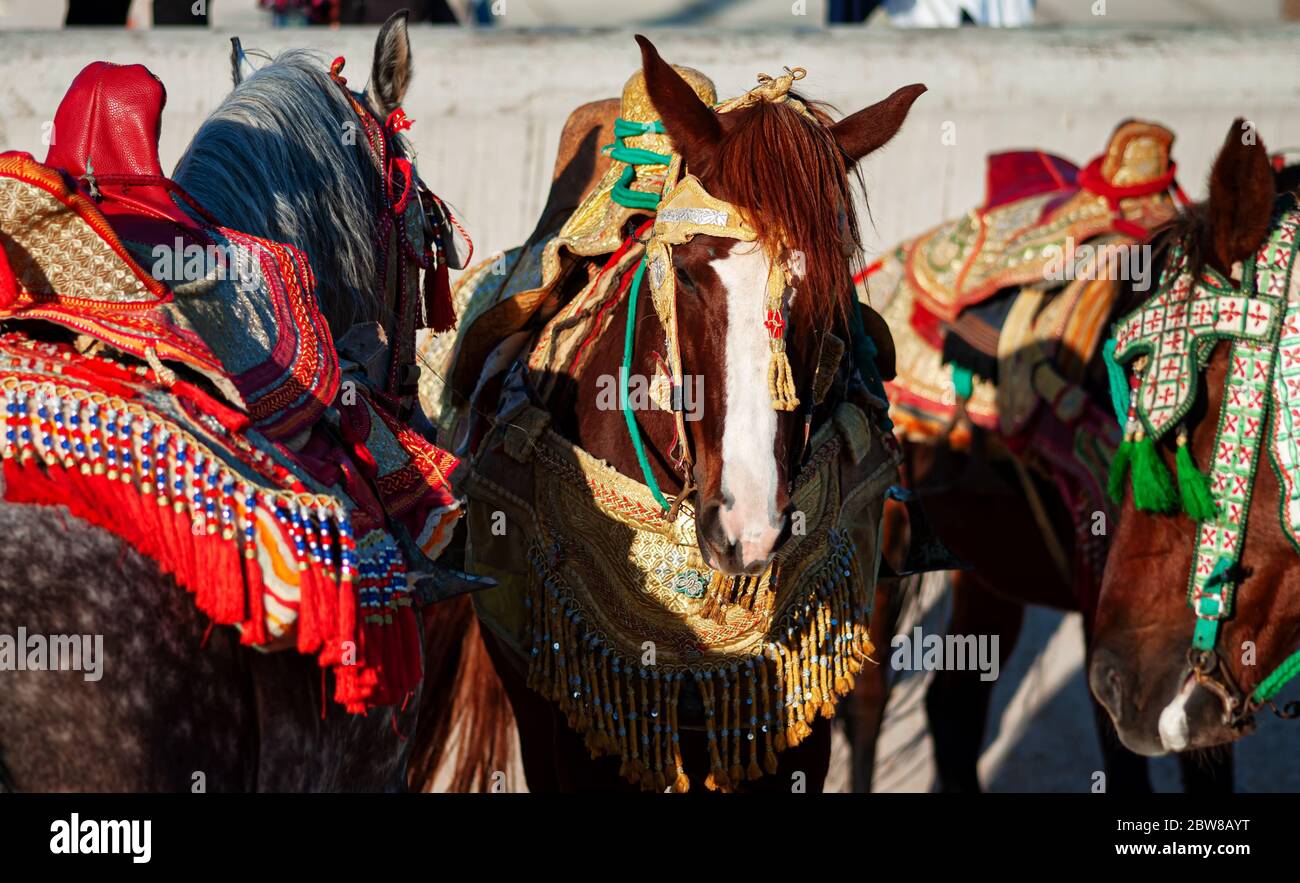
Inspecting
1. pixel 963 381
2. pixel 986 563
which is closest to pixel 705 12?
pixel 963 381

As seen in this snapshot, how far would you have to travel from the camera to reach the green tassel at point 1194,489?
2779mm

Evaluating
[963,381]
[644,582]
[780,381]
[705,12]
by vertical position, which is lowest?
[644,582]

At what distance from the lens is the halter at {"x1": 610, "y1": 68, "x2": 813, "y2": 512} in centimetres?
234

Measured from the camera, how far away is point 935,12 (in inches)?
283

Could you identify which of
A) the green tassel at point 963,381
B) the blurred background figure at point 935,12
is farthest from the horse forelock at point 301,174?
the blurred background figure at point 935,12

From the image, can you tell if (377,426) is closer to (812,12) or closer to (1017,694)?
(1017,694)

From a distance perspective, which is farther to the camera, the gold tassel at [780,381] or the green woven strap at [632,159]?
the green woven strap at [632,159]

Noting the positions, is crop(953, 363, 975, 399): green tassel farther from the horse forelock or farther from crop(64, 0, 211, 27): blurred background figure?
crop(64, 0, 211, 27): blurred background figure

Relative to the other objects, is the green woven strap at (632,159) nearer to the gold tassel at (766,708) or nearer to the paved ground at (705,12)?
the gold tassel at (766,708)

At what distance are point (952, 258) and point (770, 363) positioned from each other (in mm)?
2419

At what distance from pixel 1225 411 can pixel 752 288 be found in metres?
0.94

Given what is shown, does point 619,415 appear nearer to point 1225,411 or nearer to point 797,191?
point 797,191
